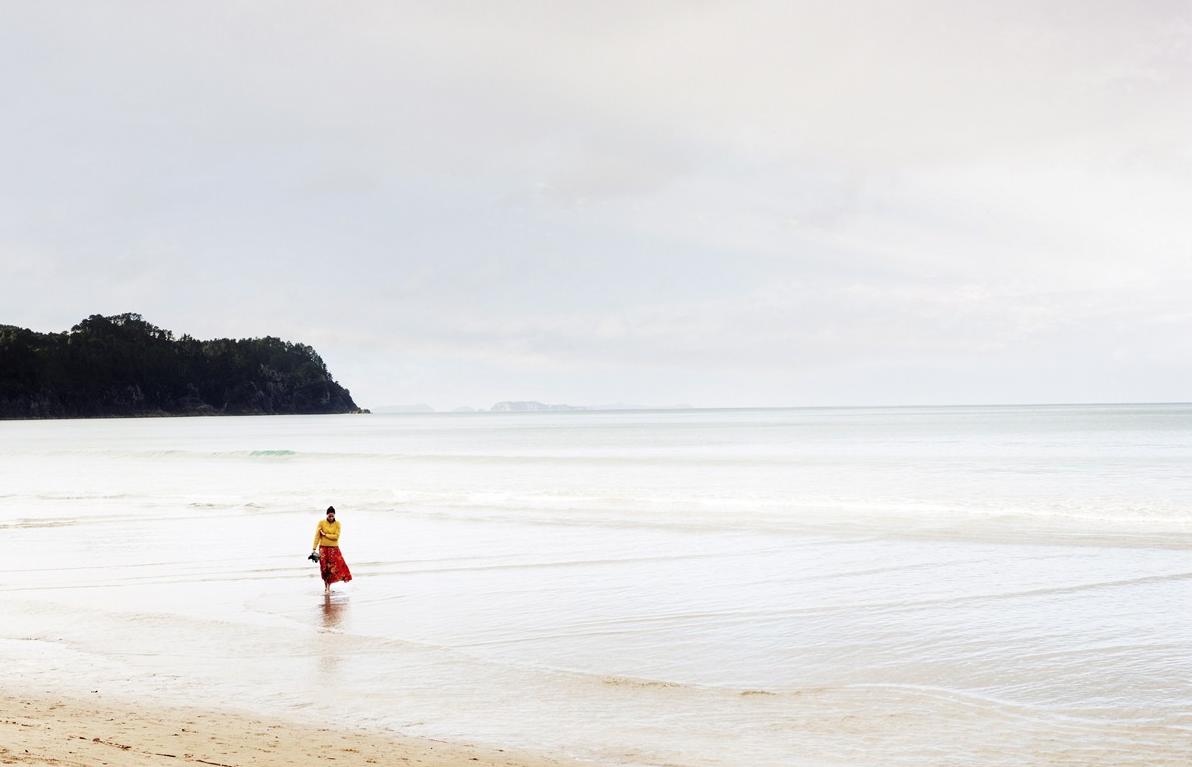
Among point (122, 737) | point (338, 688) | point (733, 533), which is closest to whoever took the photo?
point (122, 737)

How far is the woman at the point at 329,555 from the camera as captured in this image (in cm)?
1546

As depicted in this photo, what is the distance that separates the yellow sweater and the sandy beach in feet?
22.8

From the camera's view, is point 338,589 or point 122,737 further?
point 338,589

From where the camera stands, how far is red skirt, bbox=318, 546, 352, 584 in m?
15.5

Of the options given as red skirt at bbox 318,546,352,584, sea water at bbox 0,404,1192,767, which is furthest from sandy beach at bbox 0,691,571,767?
red skirt at bbox 318,546,352,584

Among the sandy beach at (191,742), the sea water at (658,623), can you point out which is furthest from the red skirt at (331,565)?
the sandy beach at (191,742)

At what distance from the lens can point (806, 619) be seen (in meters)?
13.1

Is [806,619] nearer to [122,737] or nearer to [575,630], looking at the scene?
[575,630]

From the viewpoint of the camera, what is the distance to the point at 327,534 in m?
15.6

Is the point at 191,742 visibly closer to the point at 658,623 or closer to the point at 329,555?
the point at 658,623

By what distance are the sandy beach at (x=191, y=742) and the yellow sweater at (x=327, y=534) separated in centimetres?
696

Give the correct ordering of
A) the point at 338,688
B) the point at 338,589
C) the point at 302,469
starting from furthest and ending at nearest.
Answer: the point at 302,469
the point at 338,589
the point at 338,688

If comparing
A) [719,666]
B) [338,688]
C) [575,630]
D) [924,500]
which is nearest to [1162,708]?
[719,666]

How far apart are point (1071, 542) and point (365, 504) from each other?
22894mm
